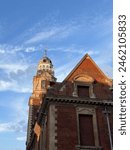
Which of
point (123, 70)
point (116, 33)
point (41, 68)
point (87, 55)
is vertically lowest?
point (123, 70)

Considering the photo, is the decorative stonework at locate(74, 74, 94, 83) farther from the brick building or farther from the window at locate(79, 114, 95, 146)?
the window at locate(79, 114, 95, 146)

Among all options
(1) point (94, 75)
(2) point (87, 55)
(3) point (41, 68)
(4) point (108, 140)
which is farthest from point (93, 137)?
(3) point (41, 68)

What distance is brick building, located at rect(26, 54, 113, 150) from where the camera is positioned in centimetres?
2539

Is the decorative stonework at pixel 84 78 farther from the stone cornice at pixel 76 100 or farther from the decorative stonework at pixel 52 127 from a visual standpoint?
the decorative stonework at pixel 52 127

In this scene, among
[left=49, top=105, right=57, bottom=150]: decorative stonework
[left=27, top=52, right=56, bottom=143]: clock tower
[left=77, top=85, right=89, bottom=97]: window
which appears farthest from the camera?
[left=27, top=52, right=56, bottom=143]: clock tower

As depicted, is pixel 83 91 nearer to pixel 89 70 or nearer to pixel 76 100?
pixel 76 100

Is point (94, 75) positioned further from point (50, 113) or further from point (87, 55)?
point (50, 113)

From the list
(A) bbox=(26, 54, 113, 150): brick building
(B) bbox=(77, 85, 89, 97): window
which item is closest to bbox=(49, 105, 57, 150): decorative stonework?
(A) bbox=(26, 54, 113, 150): brick building

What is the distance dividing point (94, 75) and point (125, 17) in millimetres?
20319

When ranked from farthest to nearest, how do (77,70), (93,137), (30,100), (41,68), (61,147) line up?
(41,68), (30,100), (77,70), (93,137), (61,147)

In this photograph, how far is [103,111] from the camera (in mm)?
27859

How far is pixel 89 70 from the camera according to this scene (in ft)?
101

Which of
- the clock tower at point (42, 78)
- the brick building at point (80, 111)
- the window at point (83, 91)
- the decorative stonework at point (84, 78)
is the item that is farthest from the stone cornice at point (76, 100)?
the clock tower at point (42, 78)

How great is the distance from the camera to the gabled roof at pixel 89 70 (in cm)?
3019
